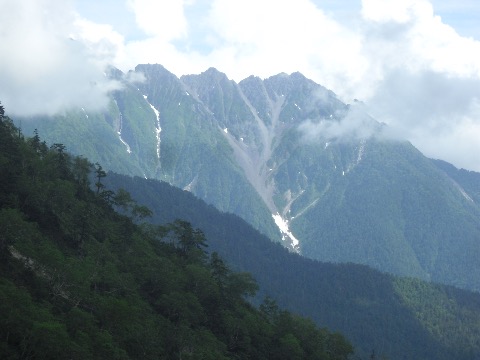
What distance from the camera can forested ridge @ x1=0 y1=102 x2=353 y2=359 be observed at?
67125 mm

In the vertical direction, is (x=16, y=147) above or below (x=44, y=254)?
above

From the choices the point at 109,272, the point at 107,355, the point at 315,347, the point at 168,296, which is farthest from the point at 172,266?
the point at 107,355

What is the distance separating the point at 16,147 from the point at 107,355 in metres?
57.0

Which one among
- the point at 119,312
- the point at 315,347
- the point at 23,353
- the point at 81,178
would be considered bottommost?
the point at 23,353

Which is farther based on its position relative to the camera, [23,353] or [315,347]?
[315,347]

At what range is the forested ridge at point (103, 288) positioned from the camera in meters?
67.1

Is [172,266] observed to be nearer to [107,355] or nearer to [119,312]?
[119,312]

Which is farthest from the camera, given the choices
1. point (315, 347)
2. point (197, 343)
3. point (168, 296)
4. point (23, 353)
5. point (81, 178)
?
point (81, 178)

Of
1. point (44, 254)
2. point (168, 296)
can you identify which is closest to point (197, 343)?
point (168, 296)

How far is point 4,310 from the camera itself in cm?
6025

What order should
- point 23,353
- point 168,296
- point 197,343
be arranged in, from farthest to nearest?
point 168,296
point 197,343
point 23,353

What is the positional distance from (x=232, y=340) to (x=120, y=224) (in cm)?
3360

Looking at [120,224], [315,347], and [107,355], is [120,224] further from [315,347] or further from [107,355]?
[107,355]

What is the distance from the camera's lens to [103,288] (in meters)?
92.5
